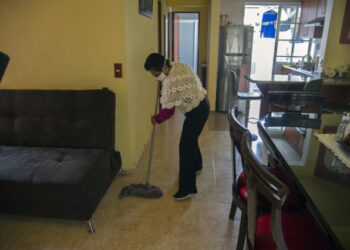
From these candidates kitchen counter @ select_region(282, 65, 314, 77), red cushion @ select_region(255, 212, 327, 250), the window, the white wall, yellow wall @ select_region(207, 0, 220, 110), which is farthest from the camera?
the window

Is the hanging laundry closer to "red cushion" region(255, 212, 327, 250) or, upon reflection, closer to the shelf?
the shelf

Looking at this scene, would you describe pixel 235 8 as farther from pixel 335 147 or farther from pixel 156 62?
pixel 335 147

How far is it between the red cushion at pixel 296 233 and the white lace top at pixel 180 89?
112 centimetres

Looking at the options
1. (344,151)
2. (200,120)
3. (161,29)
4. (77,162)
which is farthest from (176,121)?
(344,151)

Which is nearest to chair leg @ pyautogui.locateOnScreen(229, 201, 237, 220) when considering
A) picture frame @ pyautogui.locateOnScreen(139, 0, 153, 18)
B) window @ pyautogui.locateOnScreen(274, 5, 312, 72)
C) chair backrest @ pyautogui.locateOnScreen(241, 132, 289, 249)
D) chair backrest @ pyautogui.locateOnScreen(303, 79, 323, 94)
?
chair backrest @ pyautogui.locateOnScreen(241, 132, 289, 249)

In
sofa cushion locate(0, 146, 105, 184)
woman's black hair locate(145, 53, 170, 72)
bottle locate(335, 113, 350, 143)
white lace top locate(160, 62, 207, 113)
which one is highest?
woman's black hair locate(145, 53, 170, 72)

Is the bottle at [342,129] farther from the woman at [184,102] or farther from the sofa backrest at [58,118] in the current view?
the sofa backrest at [58,118]

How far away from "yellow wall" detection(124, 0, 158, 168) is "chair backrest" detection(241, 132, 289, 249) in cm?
177

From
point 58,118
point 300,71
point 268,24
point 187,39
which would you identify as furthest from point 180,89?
point 268,24

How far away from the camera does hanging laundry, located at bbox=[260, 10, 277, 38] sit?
21.1 feet

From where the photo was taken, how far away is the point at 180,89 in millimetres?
2072

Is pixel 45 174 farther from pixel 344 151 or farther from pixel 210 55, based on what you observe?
pixel 210 55

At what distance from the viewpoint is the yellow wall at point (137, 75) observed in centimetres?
253

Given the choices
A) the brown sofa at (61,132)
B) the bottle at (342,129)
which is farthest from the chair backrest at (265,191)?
the brown sofa at (61,132)
